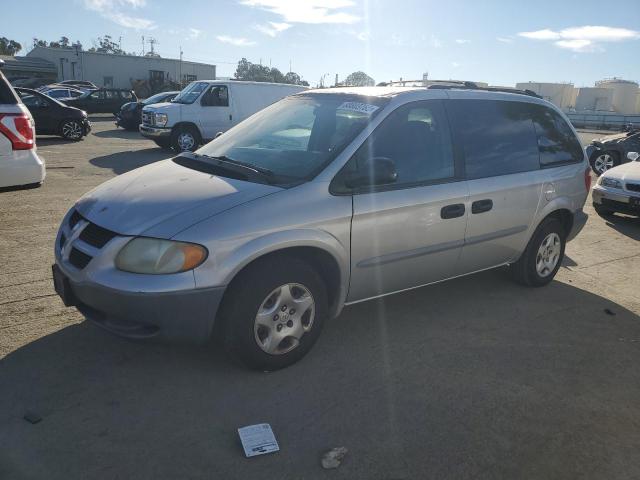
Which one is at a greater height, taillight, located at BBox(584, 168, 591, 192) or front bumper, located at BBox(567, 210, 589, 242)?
taillight, located at BBox(584, 168, 591, 192)

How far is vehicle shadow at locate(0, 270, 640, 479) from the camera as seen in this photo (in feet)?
8.64

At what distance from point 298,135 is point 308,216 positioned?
3.38 feet

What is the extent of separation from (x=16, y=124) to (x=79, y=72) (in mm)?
56760

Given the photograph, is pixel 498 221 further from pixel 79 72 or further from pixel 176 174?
pixel 79 72

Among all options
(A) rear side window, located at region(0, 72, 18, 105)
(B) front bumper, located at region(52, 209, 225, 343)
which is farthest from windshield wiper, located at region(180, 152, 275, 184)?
(A) rear side window, located at region(0, 72, 18, 105)

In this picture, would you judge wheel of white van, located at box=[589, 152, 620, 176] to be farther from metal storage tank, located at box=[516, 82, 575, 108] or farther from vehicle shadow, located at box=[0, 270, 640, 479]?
metal storage tank, located at box=[516, 82, 575, 108]

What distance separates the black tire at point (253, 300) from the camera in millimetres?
3102

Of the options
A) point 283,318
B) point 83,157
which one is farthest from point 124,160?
point 283,318

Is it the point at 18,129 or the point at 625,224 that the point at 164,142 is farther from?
the point at 625,224

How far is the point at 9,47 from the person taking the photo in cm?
9306

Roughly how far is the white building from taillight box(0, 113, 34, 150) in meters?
51.1

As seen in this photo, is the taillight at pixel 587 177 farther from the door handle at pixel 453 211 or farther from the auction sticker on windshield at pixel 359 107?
the auction sticker on windshield at pixel 359 107

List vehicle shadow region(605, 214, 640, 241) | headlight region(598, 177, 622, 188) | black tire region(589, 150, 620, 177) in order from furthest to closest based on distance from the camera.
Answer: black tire region(589, 150, 620, 177), headlight region(598, 177, 622, 188), vehicle shadow region(605, 214, 640, 241)

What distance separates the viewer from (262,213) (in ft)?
10.3
